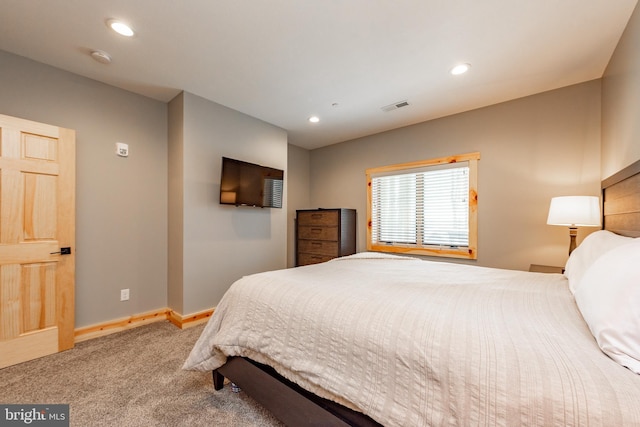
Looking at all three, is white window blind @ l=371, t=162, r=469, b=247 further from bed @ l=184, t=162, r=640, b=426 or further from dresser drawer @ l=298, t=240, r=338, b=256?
bed @ l=184, t=162, r=640, b=426

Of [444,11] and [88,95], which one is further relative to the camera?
[88,95]

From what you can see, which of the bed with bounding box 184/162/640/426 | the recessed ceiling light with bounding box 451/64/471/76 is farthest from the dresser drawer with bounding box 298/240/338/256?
the recessed ceiling light with bounding box 451/64/471/76

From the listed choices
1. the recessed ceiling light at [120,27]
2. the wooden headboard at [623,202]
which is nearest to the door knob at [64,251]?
the recessed ceiling light at [120,27]

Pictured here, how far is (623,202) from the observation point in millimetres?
1765

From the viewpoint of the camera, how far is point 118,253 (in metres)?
2.65

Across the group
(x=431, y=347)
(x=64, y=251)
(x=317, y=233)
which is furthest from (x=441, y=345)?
(x=317, y=233)

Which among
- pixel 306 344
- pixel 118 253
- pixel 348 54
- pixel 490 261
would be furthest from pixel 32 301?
pixel 490 261

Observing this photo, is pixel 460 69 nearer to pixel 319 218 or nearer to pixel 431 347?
pixel 431 347

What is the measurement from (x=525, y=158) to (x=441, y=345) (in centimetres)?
291

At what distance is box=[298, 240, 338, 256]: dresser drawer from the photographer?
380 centimetres

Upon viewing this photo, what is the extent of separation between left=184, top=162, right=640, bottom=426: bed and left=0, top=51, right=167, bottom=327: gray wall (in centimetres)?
172

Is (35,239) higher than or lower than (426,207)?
lower

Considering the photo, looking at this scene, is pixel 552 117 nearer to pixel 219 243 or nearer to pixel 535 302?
pixel 535 302

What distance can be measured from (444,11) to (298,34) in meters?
1.00
